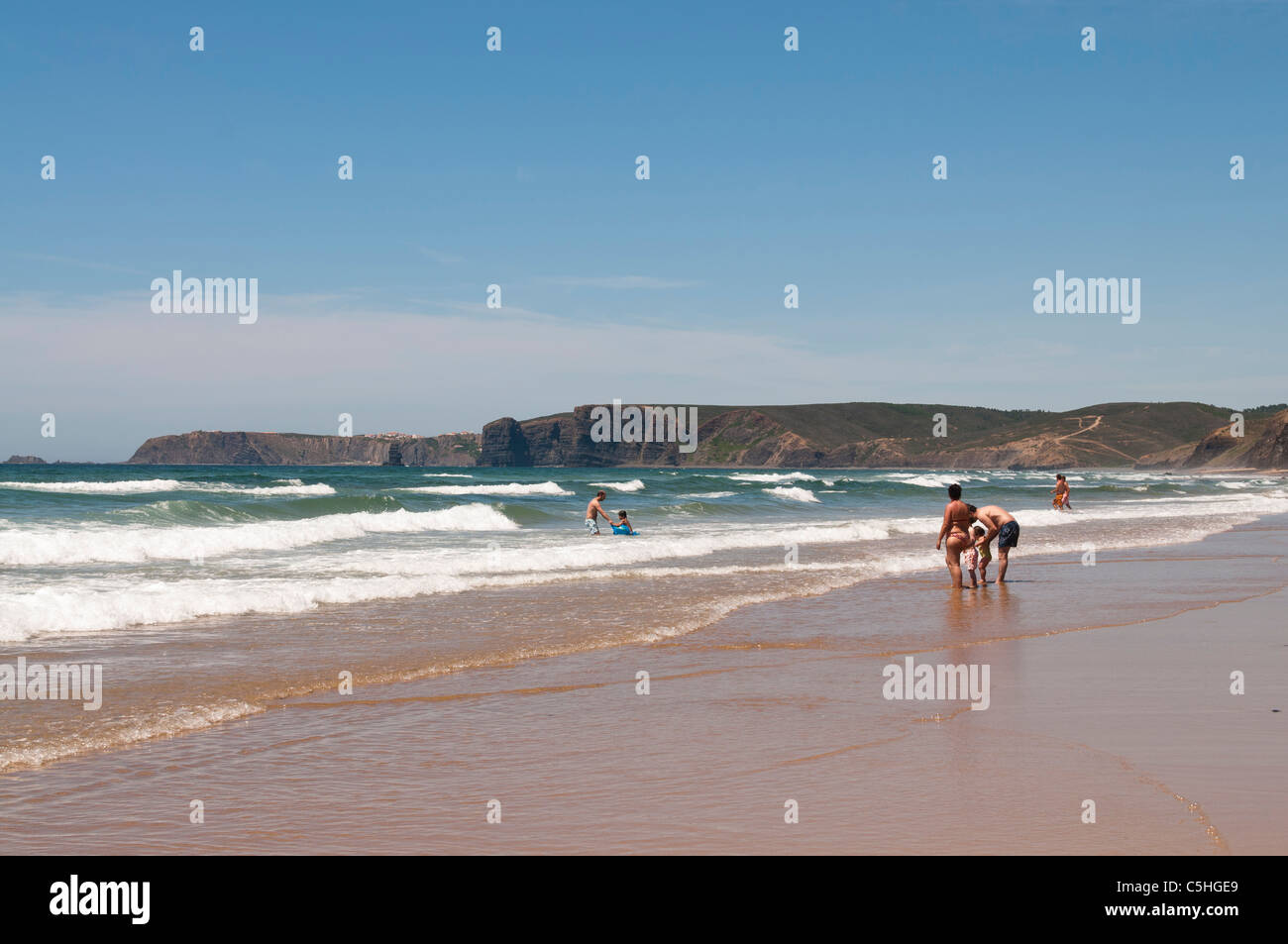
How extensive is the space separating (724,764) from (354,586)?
8968 mm

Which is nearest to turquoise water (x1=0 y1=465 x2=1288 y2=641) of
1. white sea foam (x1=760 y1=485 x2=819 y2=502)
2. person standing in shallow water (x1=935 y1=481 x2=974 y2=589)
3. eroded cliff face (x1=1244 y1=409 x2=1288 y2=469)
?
person standing in shallow water (x1=935 y1=481 x2=974 y2=589)

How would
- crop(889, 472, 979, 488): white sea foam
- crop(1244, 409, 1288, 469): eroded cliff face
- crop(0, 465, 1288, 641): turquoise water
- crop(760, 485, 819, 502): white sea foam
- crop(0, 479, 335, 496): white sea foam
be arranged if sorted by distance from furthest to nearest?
crop(1244, 409, 1288, 469): eroded cliff face, crop(889, 472, 979, 488): white sea foam, crop(760, 485, 819, 502): white sea foam, crop(0, 479, 335, 496): white sea foam, crop(0, 465, 1288, 641): turquoise water

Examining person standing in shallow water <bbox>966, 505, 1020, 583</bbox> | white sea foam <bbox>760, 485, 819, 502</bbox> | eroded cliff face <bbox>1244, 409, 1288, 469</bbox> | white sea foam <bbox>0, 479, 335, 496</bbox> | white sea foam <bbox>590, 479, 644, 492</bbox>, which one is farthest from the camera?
eroded cliff face <bbox>1244, 409, 1288, 469</bbox>

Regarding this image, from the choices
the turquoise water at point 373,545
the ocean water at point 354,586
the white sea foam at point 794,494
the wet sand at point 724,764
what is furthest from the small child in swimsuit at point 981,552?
the white sea foam at point 794,494

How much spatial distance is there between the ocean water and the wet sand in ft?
2.69

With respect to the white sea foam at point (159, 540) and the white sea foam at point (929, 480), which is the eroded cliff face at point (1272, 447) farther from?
the white sea foam at point (159, 540)

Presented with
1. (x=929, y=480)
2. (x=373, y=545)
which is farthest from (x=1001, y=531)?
(x=929, y=480)

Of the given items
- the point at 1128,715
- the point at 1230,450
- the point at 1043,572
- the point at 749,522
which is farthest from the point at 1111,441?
the point at 1128,715

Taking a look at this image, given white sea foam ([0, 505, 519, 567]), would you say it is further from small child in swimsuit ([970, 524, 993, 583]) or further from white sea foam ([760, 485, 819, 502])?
white sea foam ([760, 485, 819, 502])

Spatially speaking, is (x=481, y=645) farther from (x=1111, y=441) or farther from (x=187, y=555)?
(x=1111, y=441)

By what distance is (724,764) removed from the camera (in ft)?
19.3

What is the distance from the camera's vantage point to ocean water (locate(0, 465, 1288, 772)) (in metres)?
8.30

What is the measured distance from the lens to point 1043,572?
17688 millimetres
